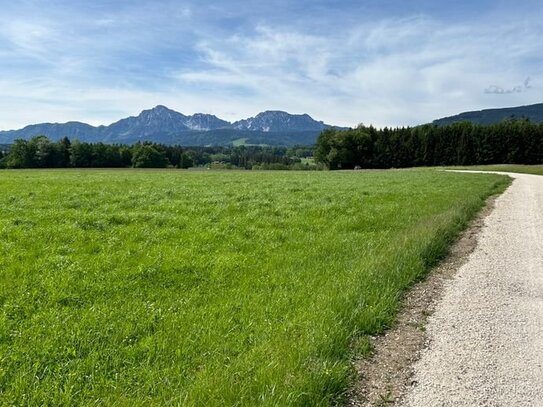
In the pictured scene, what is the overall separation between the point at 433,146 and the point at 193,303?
11430cm

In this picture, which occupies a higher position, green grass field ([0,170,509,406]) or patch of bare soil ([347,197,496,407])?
green grass field ([0,170,509,406])

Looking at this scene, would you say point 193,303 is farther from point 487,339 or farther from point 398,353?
point 487,339

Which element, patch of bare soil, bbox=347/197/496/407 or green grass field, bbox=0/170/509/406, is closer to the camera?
green grass field, bbox=0/170/509/406

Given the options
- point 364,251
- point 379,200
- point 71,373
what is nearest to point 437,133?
point 379,200

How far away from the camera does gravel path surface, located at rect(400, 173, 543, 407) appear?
181 inches

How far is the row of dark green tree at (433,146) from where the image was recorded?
338 feet

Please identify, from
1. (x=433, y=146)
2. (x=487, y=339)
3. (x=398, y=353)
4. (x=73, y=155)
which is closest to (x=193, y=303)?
(x=398, y=353)

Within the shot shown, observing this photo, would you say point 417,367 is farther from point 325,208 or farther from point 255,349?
point 325,208

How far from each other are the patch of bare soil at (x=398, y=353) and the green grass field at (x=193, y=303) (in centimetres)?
20

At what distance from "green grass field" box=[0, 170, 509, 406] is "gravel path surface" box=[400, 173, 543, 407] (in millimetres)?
867

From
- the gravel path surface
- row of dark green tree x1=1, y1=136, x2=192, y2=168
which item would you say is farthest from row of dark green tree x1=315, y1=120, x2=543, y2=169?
the gravel path surface

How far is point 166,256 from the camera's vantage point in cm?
933

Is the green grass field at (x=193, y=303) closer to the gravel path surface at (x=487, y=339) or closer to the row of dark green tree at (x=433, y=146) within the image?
the gravel path surface at (x=487, y=339)

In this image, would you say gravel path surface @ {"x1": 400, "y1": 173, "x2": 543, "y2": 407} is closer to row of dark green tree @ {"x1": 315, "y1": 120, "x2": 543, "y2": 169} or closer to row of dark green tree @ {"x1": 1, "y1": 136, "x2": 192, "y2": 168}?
row of dark green tree @ {"x1": 315, "y1": 120, "x2": 543, "y2": 169}
